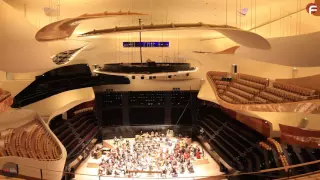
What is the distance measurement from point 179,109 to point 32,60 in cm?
1250

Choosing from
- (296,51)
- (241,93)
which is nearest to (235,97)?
(241,93)

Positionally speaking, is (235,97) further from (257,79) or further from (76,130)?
(76,130)

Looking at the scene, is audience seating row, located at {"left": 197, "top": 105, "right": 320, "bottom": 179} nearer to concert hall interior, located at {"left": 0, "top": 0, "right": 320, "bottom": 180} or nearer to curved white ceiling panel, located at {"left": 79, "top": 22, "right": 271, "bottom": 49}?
concert hall interior, located at {"left": 0, "top": 0, "right": 320, "bottom": 180}

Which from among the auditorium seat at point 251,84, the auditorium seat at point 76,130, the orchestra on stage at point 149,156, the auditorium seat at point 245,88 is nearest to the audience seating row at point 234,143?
the orchestra on stage at point 149,156

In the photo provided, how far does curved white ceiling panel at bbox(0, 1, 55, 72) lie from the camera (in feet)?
16.5

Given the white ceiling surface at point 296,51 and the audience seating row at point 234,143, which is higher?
the white ceiling surface at point 296,51

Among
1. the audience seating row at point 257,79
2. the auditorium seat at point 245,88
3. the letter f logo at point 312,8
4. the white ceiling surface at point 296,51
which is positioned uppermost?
the letter f logo at point 312,8

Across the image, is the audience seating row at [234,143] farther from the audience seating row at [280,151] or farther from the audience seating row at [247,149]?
the audience seating row at [280,151]

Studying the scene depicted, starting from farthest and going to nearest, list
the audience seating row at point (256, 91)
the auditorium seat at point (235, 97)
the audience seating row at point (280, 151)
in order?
the auditorium seat at point (235, 97)
the audience seating row at point (280, 151)
the audience seating row at point (256, 91)

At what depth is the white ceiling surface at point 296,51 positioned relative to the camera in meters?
5.23

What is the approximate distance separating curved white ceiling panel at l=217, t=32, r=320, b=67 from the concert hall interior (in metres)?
0.02

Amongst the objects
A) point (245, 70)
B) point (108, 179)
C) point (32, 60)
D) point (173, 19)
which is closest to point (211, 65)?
point (245, 70)

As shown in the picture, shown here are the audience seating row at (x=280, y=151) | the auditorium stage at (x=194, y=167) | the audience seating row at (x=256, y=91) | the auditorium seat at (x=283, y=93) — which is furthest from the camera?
the auditorium stage at (x=194, y=167)

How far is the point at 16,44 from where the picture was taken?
538cm
